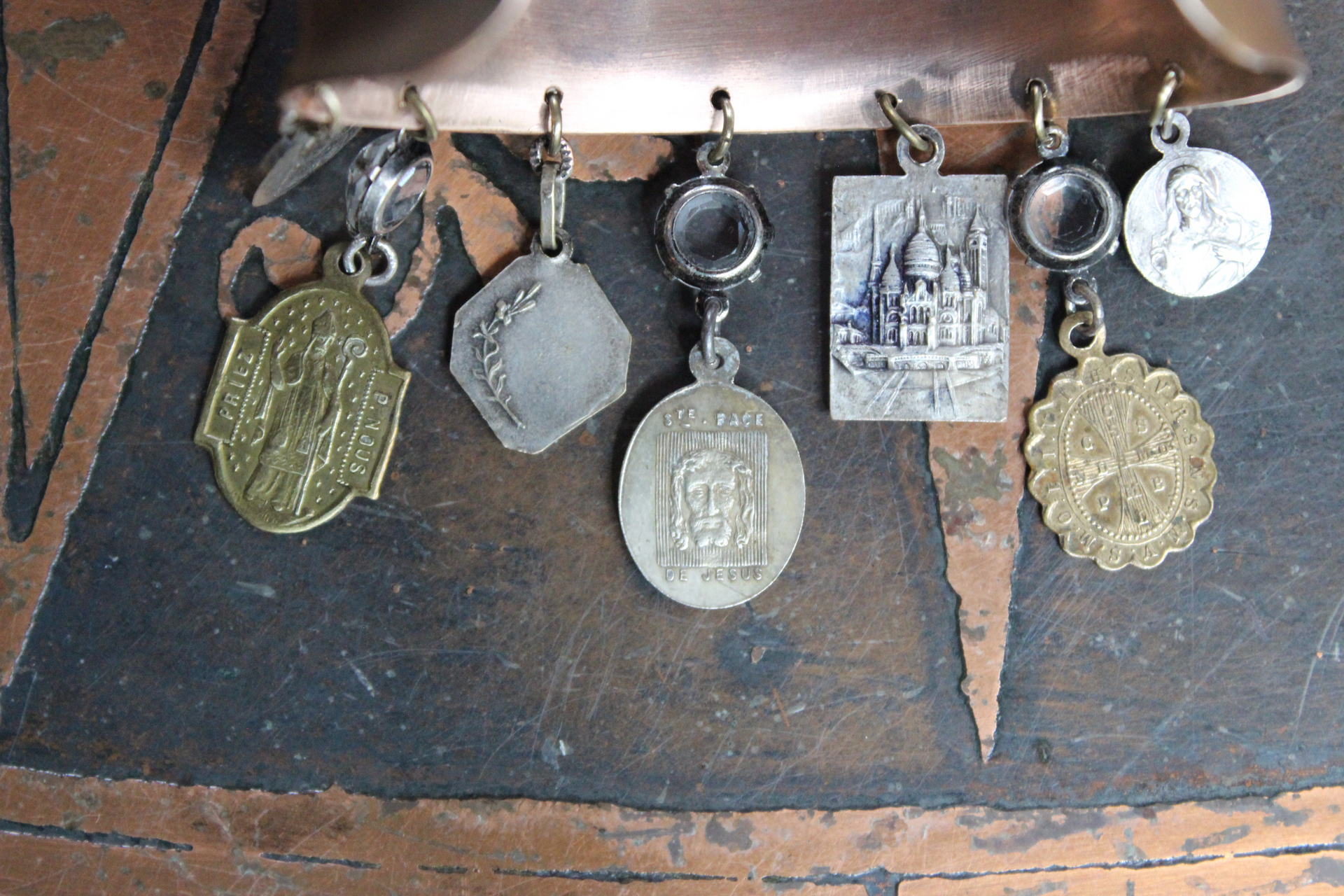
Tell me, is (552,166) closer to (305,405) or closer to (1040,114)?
(305,405)

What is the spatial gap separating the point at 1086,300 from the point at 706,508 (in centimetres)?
77

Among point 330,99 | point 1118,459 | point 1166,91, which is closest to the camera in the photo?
point 330,99

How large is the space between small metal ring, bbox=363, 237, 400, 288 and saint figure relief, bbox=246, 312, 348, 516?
3.8 inches

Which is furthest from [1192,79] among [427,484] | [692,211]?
[427,484]

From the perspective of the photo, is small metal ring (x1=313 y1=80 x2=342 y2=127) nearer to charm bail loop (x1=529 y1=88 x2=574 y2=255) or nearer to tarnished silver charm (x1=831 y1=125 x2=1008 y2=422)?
charm bail loop (x1=529 y1=88 x2=574 y2=255)

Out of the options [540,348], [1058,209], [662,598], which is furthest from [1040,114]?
[662,598]

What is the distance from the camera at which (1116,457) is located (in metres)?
1.49

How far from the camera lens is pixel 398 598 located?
151cm

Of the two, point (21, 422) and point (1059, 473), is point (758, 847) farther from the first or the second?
point (21, 422)

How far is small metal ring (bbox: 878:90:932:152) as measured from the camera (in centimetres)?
144

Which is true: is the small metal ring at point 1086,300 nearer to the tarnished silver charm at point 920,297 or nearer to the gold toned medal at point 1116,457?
the gold toned medal at point 1116,457

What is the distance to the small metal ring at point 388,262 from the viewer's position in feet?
4.93

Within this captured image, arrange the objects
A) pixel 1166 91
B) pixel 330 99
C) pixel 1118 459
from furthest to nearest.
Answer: pixel 1118 459, pixel 1166 91, pixel 330 99

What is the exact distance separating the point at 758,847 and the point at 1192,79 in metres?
1.51
